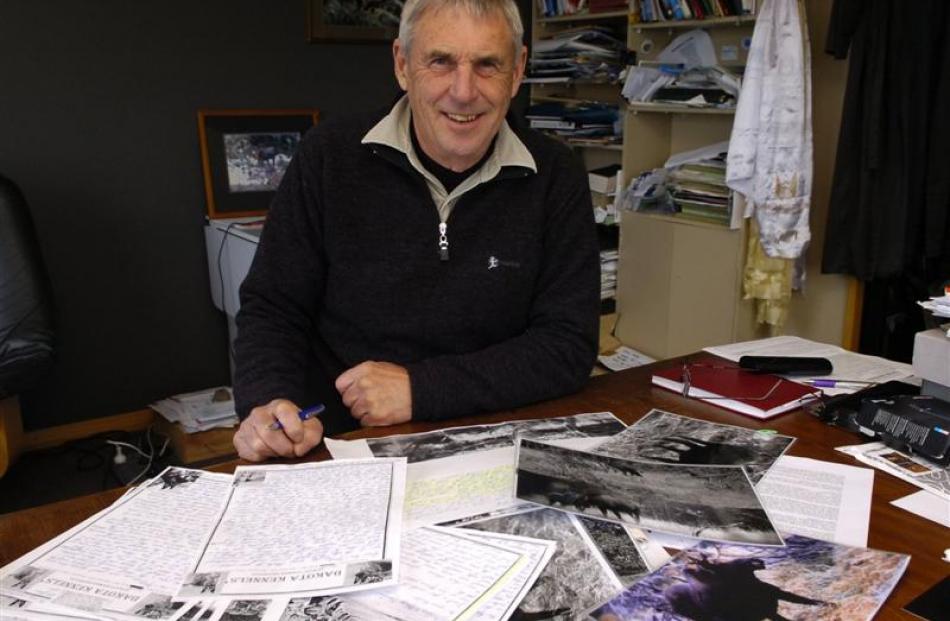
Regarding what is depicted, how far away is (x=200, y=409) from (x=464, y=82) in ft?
6.62

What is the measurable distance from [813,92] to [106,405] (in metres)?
2.86

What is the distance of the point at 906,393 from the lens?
3.86ft

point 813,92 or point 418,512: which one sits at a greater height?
point 813,92

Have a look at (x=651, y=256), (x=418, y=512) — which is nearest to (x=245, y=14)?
(x=651, y=256)

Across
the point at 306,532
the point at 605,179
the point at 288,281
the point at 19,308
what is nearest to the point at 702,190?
the point at 605,179

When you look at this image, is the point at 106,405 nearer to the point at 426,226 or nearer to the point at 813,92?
the point at 426,226

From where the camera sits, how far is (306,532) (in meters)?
0.79

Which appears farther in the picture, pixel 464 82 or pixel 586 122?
pixel 586 122

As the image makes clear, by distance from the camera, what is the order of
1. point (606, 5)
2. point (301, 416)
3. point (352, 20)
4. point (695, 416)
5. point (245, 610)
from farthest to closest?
1. point (606, 5)
2. point (352, 20)
3. point (695, 416)
4. point (301, 416)
5. point (245, 610)

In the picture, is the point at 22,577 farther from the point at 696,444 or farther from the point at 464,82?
the point at 464,82

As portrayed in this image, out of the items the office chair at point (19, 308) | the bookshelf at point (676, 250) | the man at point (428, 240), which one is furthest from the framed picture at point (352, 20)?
the man at point (428, 240)

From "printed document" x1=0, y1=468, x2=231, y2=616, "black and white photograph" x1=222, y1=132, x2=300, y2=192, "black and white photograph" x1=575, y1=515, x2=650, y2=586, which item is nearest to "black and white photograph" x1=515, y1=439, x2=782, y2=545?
"black and white photograph" x1=575, y1=515, x2=650, y2=586

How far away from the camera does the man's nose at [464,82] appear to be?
128 cm

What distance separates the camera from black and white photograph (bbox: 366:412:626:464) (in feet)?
3.40
